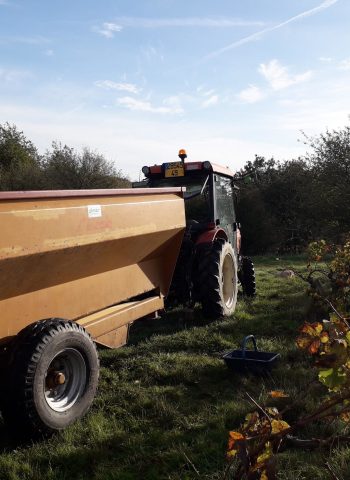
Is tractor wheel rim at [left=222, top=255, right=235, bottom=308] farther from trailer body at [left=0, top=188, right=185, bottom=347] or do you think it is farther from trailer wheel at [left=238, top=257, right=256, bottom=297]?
trailer body at [left=0, top=188, right=185, bottom=347]

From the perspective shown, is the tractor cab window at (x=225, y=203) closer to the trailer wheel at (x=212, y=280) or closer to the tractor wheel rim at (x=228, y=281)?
the tractor wheel rim at (x=228, y=281)

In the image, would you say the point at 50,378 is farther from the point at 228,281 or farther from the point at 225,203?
the point at 225,203

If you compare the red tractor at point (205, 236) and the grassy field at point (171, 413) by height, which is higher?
the red tractor at point (205, 236)

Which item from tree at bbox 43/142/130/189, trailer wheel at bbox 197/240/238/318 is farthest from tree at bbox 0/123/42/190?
trailer wheel at bbox 197/240/238/318

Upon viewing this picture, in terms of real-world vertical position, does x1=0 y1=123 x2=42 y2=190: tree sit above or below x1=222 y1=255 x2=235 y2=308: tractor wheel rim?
above

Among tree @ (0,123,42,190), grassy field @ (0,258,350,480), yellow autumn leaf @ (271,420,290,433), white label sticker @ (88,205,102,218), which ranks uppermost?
tree @ (0,123,42,190)

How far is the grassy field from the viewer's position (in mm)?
2752

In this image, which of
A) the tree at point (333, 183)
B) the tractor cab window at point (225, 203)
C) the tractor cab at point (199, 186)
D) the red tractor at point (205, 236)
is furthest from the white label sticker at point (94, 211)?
the tree at point (333, 183)

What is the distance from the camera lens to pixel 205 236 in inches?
237

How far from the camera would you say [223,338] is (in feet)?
17.3

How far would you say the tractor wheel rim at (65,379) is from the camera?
11.0ft

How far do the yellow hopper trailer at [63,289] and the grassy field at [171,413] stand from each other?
0.25m

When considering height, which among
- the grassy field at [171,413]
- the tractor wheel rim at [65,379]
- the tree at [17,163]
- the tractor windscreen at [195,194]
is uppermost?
the tree at [17,163]

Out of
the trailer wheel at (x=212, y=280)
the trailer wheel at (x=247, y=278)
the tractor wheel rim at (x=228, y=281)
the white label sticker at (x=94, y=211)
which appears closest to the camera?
the white label sticker at (x=94, y=211)
